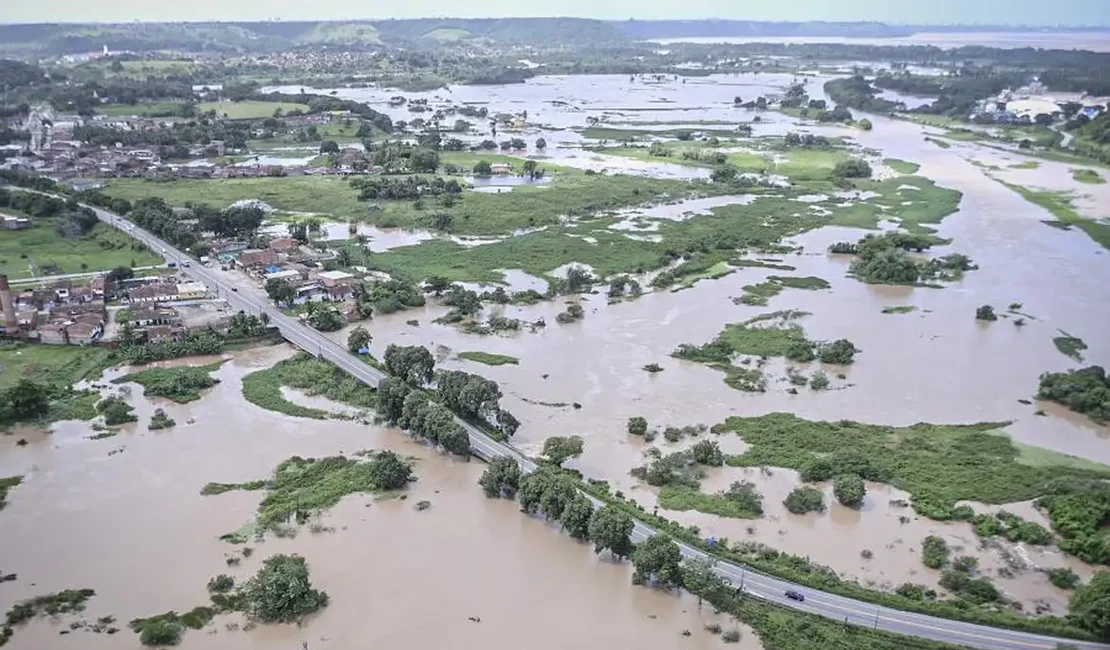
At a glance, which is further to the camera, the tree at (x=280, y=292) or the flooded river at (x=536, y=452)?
the tree at (x=280, y=292)

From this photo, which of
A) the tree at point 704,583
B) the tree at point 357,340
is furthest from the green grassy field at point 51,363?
the tree at point 704,583

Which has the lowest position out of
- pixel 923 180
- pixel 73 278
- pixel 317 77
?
pixel 73 278

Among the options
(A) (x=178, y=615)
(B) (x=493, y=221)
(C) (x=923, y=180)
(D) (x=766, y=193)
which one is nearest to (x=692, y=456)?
(A) (x=178, y=615)

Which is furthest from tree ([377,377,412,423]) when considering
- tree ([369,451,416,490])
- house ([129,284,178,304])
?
house ([129,284,178,304])

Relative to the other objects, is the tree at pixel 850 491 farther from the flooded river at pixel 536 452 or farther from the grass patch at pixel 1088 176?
the grass patch at pixel 1088 176

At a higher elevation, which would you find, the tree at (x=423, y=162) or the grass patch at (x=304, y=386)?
the tree at (x=423, y=162)

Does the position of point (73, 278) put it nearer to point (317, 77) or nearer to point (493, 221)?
point (493, 221)
